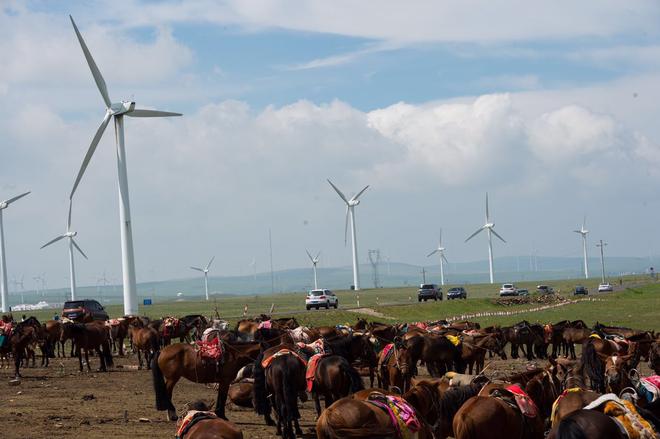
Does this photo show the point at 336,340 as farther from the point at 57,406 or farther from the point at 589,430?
the point at 589,430

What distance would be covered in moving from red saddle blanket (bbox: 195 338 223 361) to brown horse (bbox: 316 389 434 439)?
9.34 meters

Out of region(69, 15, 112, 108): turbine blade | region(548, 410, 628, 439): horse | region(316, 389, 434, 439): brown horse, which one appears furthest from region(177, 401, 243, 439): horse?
region(69, 15, 112, 108): turbine blade

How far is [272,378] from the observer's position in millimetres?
18203

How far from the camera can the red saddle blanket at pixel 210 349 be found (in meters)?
21.5

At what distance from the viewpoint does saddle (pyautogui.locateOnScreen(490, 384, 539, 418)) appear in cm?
1298

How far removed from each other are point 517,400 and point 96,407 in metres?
12.9

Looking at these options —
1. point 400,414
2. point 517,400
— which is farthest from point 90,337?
point 517,400

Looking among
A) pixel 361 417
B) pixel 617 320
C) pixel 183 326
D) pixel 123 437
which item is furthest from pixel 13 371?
Result: pixel 617 320

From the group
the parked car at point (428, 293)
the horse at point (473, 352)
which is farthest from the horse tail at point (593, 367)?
the parked car at point (428, 293)

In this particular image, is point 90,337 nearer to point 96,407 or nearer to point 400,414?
point 96,407

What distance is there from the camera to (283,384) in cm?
1795

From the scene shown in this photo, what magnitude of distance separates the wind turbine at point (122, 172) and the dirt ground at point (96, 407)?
21199mm

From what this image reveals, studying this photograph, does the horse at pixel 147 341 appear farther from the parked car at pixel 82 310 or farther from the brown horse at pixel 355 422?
the brown horse at pixel 355 422

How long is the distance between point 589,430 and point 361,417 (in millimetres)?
3060
